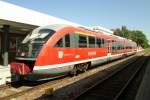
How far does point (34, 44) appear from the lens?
9.77 m

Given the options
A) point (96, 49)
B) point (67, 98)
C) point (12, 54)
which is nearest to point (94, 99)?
point (67, 98)

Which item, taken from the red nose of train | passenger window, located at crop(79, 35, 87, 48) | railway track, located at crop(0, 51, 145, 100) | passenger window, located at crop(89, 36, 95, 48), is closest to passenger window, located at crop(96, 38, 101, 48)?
passenger window, located at crop(89, 36, 95, 48)

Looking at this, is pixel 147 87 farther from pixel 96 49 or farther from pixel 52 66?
pixel 96 49

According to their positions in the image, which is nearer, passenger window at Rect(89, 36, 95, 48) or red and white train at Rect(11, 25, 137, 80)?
red and white train at Rect(11, 25, 137, 80)

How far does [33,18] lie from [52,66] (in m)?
9.11

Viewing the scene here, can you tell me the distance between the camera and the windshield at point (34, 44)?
9.53 m

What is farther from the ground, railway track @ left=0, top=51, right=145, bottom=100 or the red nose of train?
the red nose of train

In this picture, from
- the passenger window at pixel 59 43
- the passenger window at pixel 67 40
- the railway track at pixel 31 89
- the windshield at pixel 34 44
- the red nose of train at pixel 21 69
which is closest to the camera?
the railway track at pixel 31 89

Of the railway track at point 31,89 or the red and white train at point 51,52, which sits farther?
the red and white train at point 51,52

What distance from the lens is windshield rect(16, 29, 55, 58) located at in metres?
9.53

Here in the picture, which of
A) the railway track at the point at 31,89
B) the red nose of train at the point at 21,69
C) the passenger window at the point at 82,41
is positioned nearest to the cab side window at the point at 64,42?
the passenger window at the point at 82,41

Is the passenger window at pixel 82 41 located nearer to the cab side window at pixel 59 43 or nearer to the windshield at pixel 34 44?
the cab side window at pixel 59 43

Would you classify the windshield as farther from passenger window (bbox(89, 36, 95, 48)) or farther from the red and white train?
passenger window (bbox(89, 36, 95, 48))

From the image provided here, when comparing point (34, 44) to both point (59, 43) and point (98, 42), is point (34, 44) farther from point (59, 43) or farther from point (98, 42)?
point (98, 42)
